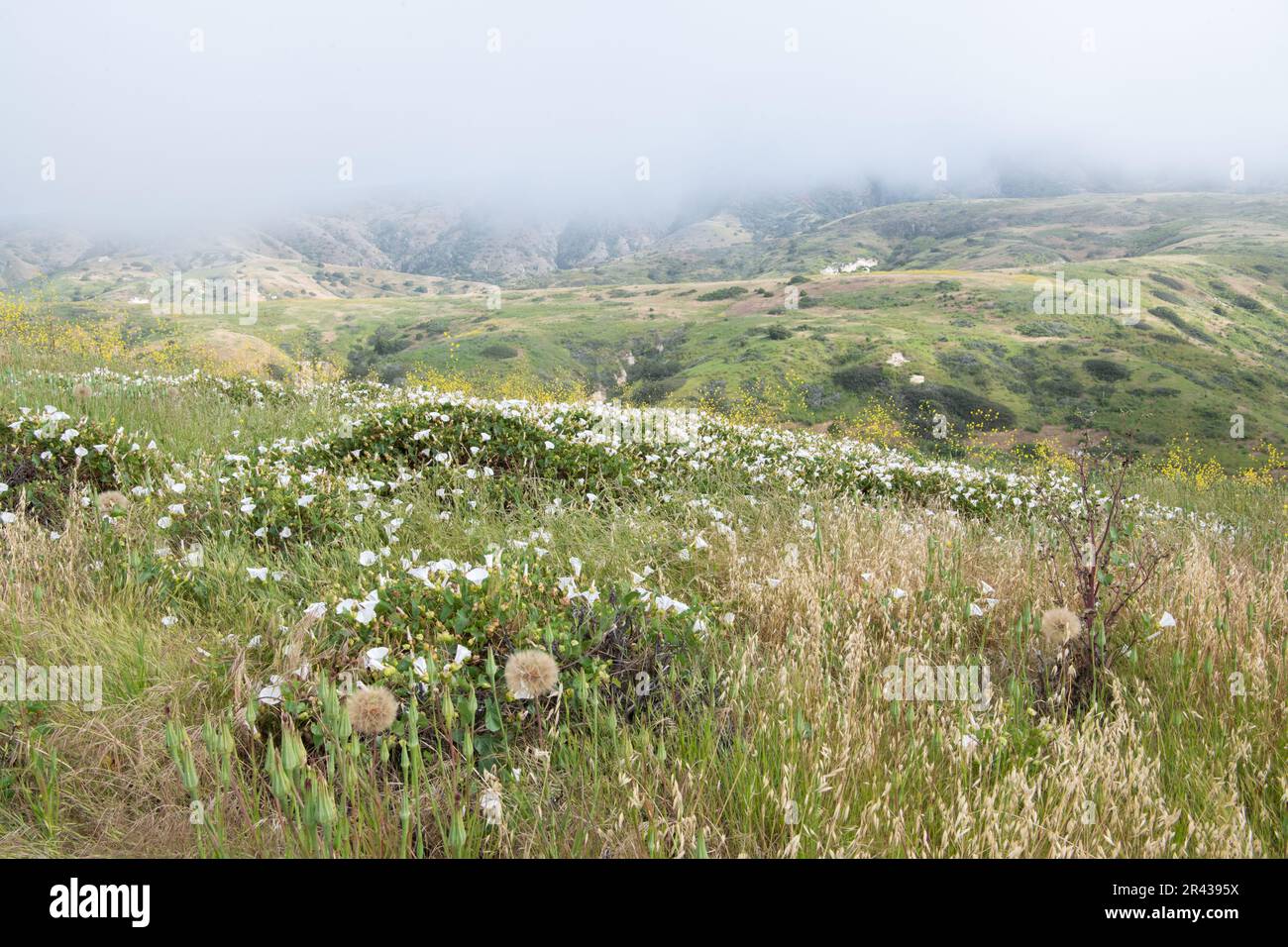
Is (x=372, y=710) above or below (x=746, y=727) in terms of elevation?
above

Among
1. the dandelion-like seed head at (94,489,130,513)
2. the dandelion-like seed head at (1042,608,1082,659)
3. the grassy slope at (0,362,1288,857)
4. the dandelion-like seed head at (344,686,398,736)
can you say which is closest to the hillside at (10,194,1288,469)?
the dandelion-like seed head at (94,489,130,513)

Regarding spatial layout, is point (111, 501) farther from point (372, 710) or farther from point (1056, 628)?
point (1056, 628)

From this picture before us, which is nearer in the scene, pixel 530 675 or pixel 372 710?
pixel 372 710

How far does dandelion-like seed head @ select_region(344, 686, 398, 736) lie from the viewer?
2.38 metres

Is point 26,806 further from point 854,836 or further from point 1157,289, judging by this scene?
point 1157,289

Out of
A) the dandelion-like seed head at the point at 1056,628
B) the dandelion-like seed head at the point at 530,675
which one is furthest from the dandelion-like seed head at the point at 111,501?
the dandelion-like seed head at the point at 1056,628

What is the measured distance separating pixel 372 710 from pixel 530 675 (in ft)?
1.96

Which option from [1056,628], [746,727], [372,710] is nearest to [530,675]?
[372,710]

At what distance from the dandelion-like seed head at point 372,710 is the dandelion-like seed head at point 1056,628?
9.84ft

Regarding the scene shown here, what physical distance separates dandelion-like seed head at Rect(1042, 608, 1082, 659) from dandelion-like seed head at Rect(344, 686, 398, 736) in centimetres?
300

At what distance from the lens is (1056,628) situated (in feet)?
10.8

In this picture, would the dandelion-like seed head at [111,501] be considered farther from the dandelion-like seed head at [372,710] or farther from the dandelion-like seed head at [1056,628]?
the dandelion-like seed head at [1056,628]

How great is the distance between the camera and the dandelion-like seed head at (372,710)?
238cm

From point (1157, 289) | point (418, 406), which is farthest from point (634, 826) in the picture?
point (1157, 289)
